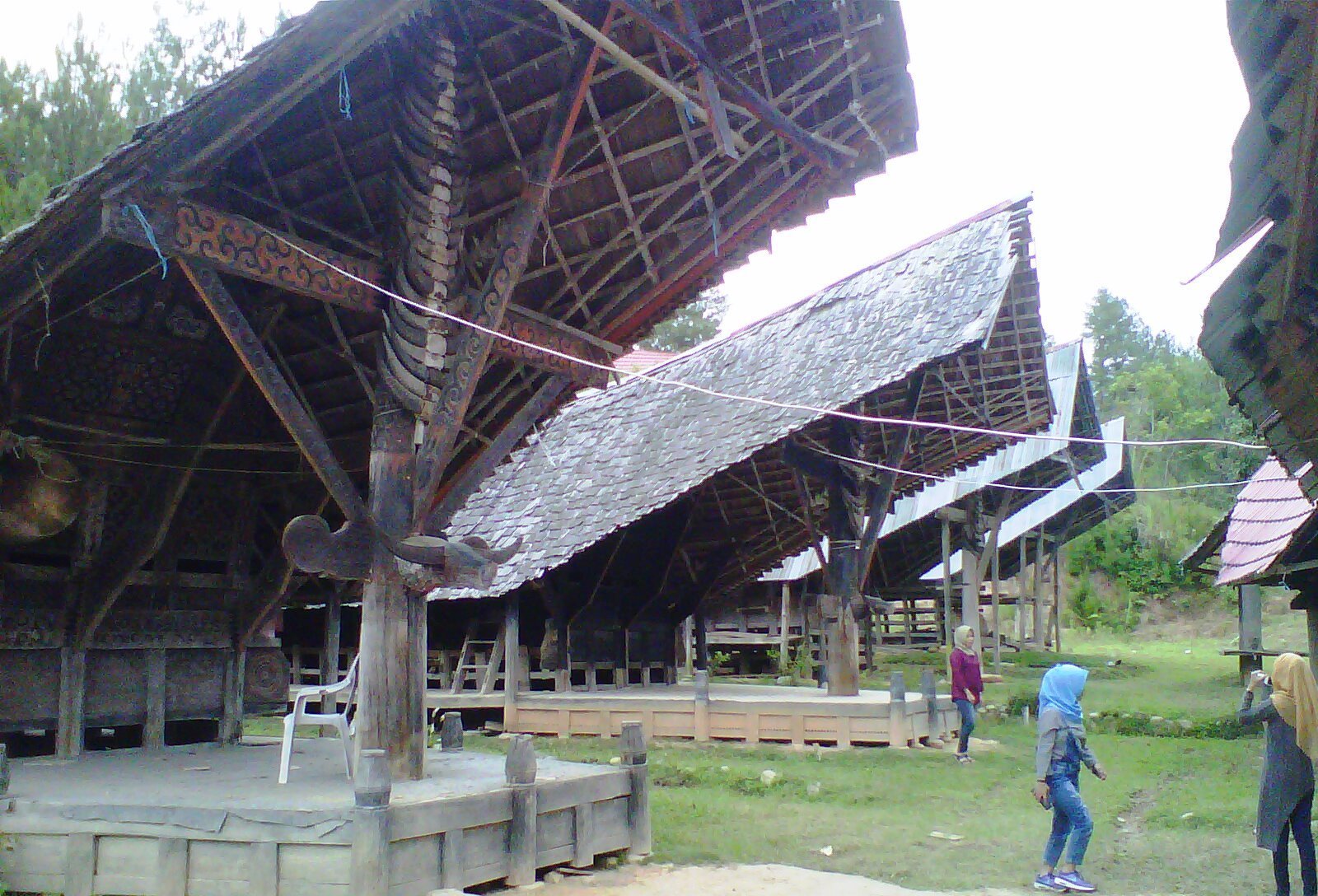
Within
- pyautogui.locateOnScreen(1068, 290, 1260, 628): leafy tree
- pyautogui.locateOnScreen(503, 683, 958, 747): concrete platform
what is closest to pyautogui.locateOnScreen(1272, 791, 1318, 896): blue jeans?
pyautogui.locateOnScreen(503, 683, 958, 747): concrete platform

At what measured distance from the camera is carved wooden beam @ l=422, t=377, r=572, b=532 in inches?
276

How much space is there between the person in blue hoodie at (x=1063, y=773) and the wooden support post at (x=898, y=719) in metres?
6.06

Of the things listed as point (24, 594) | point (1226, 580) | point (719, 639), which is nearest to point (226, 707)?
point (24, 594)

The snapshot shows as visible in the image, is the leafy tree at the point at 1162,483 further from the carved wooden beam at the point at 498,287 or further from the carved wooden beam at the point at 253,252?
the carved wooden beam at the point at 253,252

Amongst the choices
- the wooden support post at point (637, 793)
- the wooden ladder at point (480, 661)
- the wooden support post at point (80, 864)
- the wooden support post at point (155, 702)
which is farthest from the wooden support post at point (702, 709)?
the wooden support post at point (80, 864)

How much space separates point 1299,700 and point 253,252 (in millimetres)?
6428

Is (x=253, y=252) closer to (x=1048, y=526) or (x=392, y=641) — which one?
(x=392, y=641)

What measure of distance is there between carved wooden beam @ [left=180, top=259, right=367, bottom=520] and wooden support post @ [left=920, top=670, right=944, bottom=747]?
9253 mm

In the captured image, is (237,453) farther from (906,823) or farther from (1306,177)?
(1306,177)

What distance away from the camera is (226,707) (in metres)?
9.26

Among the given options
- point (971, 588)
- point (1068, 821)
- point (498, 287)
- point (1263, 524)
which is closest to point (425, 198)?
point (498, 287)

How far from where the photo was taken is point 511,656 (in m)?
15.4

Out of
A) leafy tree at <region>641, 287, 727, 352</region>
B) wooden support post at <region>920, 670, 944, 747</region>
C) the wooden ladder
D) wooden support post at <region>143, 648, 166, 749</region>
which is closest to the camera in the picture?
wooden support post at <region>143, 648, 166, 749</region>

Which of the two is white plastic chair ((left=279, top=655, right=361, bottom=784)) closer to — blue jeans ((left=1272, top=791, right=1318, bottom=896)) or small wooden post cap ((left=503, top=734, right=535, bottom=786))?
small wooden post cap ((left=503, top=734, right=535, bottom=786))
